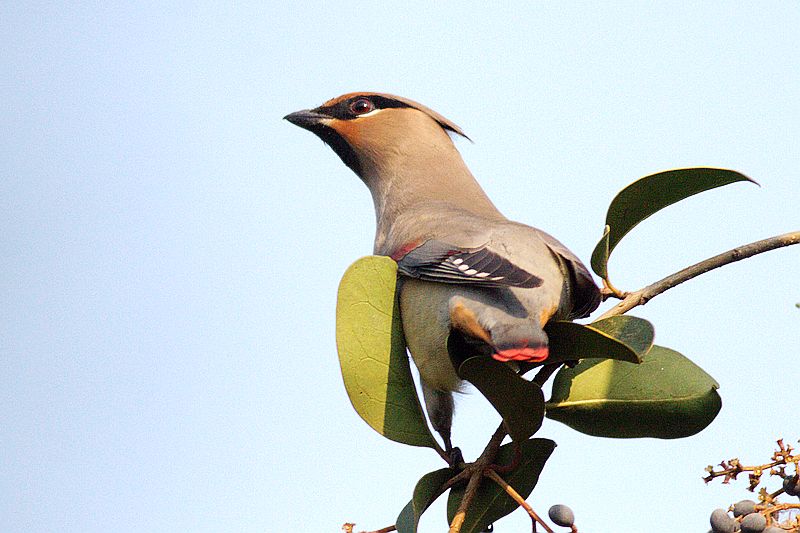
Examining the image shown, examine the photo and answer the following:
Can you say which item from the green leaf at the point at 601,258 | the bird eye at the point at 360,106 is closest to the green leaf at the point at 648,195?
the green leaf at the point at 601,258

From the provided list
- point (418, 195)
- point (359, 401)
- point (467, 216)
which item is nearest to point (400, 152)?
point (418, 195)

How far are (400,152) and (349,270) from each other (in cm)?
145

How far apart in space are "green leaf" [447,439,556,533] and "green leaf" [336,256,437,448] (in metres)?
0.20

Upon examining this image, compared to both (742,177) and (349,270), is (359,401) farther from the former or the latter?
(742,177)

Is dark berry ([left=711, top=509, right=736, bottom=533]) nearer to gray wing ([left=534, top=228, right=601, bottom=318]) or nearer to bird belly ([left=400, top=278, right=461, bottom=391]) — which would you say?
gray wing ([left=534, top=228, right=601, bottom=318])

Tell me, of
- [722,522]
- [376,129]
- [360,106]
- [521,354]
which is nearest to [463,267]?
[521,354]

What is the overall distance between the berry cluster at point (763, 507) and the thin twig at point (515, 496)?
509 mm

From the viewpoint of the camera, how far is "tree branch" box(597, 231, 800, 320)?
2441 millimetres

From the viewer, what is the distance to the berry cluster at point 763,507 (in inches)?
88.6

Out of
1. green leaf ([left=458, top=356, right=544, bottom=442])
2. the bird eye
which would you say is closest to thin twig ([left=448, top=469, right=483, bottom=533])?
green leaf ([left=458, top=356, right=544, bottom=442])

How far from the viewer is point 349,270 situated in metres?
2.36

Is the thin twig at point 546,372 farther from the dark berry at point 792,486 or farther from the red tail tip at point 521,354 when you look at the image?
the dark berry at point 792,486

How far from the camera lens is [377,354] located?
2410 mm

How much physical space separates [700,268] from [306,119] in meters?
1.89
